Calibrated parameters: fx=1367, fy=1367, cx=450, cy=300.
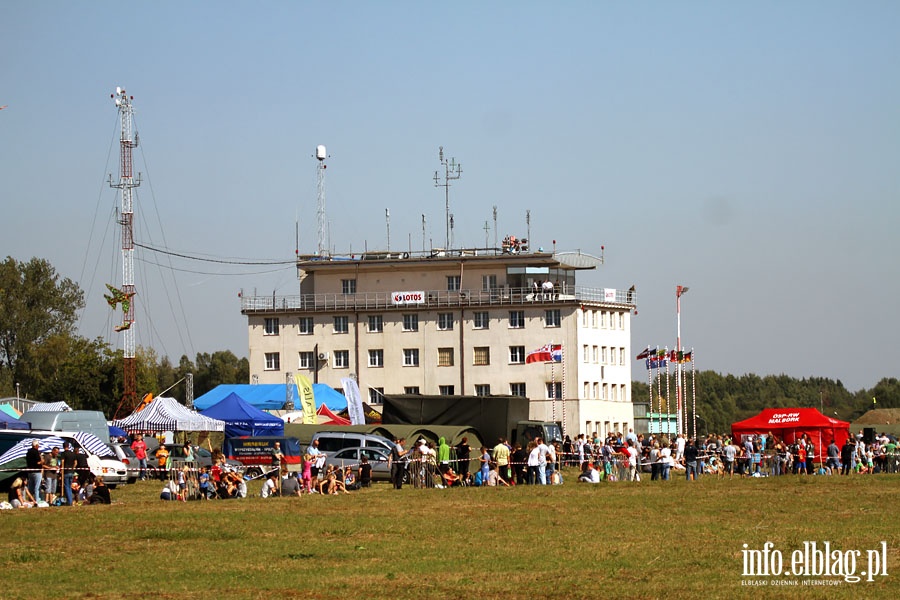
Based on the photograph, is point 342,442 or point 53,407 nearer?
point 342,442

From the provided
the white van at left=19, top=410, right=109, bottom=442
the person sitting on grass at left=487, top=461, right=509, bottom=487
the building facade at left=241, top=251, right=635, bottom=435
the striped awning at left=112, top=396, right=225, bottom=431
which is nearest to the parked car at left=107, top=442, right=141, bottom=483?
the white van at left=19, top=410, right=109, bottom=442

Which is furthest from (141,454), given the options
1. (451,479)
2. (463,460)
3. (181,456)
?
(463,460)

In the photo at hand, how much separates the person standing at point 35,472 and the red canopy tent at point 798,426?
33680 millimetres

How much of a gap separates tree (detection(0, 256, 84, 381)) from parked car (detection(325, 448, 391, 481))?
75107mm

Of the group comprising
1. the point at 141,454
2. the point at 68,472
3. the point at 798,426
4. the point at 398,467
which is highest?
the point at 798,426

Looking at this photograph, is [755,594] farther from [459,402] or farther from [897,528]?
[459,402]

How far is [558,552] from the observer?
19.8 meters

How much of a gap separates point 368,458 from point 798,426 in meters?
23.4

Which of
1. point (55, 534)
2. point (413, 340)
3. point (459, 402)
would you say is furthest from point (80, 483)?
point (413, 340)

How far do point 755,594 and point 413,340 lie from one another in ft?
252

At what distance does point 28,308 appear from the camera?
4466 inches

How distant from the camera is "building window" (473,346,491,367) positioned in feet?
298

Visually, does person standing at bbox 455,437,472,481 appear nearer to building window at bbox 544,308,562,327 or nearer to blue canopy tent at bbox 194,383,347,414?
blue canopy tent at bbox 194,383,347,414

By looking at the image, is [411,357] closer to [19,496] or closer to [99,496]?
[99,496]
